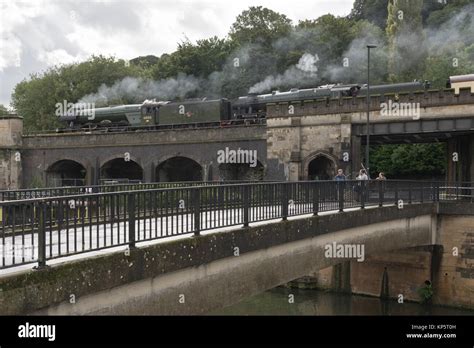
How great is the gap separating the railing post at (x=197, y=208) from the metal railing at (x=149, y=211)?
0.02 meters

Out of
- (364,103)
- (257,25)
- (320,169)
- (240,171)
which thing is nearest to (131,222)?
(364,103)

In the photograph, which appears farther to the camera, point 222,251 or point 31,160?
point 31,160

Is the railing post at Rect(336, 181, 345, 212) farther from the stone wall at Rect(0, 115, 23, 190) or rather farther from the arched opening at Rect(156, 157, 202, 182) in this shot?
the stone wall at Rect(0, 115, 23, 190)

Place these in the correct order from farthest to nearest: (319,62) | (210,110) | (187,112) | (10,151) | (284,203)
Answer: (319,62) → (10,151) → (187,112) → (210,110) → (284,203)

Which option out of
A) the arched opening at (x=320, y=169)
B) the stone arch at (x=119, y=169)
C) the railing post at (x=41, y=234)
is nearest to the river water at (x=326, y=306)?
the arched opening at (x=320, y=169)

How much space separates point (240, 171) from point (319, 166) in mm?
6851

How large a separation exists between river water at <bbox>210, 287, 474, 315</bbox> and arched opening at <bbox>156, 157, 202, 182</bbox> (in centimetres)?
1968

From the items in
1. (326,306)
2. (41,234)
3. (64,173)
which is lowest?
(326,306)

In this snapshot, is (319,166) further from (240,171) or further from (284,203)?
(284,203)

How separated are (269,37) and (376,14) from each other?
20421mm

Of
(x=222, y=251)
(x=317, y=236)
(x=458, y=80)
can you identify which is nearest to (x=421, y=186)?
(x=317, y=236)

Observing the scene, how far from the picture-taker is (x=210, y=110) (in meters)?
39.2
